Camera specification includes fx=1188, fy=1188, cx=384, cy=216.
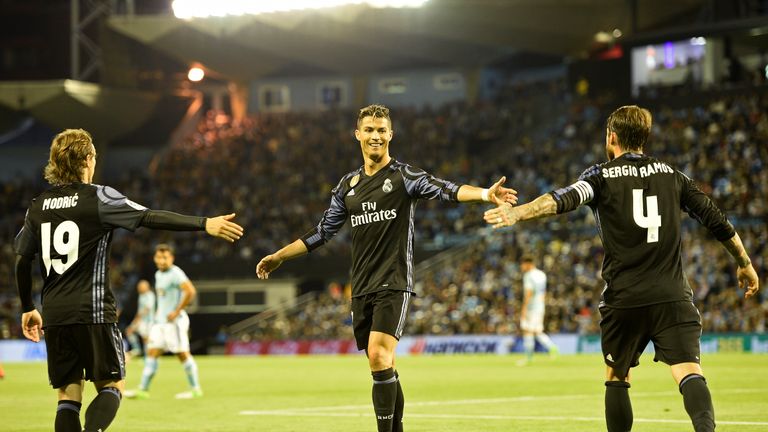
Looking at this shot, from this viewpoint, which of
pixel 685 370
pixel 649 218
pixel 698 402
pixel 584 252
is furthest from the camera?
pixel 584 252

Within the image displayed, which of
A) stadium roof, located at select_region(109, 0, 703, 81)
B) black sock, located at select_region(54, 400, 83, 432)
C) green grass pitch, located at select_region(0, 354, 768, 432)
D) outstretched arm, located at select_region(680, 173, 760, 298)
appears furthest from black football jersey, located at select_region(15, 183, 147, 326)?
stadium roof, located at select_region(109, 0, 703, 81)

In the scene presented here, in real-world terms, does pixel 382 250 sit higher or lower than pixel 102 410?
higher

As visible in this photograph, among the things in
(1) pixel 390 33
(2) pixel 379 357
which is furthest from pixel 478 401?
(1) pixel 390 33

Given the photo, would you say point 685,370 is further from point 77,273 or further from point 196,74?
point 196,74

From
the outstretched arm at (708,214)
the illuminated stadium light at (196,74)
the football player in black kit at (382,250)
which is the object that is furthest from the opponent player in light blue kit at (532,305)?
the illuminated stadium light at (196,74)

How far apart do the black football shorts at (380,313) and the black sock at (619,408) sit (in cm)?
A: 211

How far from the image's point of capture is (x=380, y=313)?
1027cm

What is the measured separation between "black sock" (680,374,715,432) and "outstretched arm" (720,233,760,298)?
3.41ft

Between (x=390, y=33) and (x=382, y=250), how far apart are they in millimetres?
44064

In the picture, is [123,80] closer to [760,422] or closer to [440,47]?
[440,47]

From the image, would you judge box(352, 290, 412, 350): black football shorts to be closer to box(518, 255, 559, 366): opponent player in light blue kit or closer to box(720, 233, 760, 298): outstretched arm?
box(720, 233, 760, 298): outstretched arm

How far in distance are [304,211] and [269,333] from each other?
7.45 meters

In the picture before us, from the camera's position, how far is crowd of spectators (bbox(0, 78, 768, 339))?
39.0 meters

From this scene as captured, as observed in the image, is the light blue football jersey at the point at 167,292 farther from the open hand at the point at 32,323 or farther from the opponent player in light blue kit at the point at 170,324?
the open hand at the point at 32,323
